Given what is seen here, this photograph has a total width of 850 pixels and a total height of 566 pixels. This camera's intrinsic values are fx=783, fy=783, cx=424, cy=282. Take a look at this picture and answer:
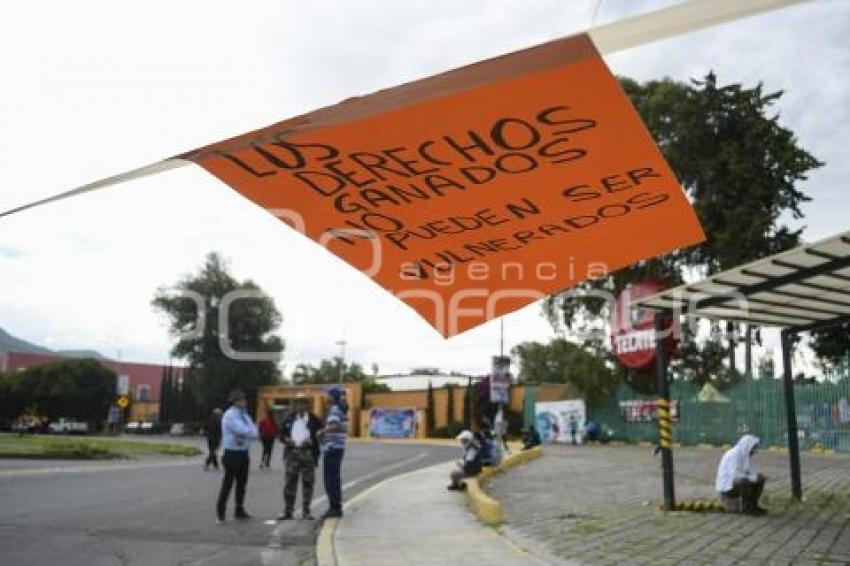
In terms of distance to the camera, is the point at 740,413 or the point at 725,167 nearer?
the point at 740,413

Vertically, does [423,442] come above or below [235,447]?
below

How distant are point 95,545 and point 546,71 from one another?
7749mm

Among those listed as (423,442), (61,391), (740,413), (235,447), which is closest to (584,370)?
(740,413)

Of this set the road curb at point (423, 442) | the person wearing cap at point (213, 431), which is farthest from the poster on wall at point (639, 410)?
the person wearing cap at point (213, 431)

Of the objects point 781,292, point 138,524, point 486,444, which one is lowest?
point 138,524

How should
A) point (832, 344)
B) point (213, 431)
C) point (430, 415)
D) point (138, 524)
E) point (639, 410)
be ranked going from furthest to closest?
point (430, 415) < point (639, 410) < point (832, 344) < point (213, 431) < point (138, 524)

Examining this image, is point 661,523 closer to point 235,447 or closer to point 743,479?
point 743,479

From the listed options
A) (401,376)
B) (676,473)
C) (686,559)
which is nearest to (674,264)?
(676,473)

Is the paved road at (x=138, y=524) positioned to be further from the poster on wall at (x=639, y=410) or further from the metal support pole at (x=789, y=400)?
the poster on wall at (x=639, y=410)

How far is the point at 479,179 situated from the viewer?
3.83 meters

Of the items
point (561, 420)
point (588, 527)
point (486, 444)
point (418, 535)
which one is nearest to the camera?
point (418, 535)

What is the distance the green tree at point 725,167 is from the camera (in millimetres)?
36219

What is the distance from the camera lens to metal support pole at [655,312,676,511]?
38.8 ft

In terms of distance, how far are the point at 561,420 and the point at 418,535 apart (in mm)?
35488
